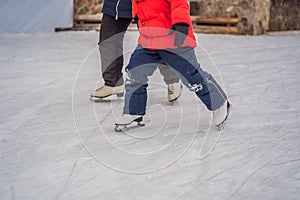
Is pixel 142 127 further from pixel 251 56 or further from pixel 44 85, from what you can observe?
pixel 251 56

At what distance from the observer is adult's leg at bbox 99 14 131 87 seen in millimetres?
2418

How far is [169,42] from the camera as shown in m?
1.79

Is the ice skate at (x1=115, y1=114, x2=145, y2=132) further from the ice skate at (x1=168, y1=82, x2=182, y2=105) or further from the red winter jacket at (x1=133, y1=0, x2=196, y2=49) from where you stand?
the ice skate at (x1=168, y1=82, x2=182, y2=105)

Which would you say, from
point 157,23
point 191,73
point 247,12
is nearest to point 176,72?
point 191,73

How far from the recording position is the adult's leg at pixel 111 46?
2418 millimetres

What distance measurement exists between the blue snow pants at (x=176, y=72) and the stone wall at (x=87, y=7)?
552 centimetres

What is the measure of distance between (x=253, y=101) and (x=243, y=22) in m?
4.80

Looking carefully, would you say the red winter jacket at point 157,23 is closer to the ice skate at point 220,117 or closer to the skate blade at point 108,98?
the ice skate at point 220,117

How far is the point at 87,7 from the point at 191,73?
5.80 metres

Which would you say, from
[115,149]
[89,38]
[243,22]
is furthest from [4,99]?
[243,22]

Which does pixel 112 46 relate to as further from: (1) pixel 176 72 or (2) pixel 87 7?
(2) pixel 87 7

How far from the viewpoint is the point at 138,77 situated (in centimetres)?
188

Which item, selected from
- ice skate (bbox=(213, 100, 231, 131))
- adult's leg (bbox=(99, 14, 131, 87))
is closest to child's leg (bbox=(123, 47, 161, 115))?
ice skate (bbox=(213, 100, 231, 131))

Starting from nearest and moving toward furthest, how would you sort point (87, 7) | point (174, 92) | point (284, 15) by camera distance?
point (174, 92) < point (87, 7) < point (284, 15)
